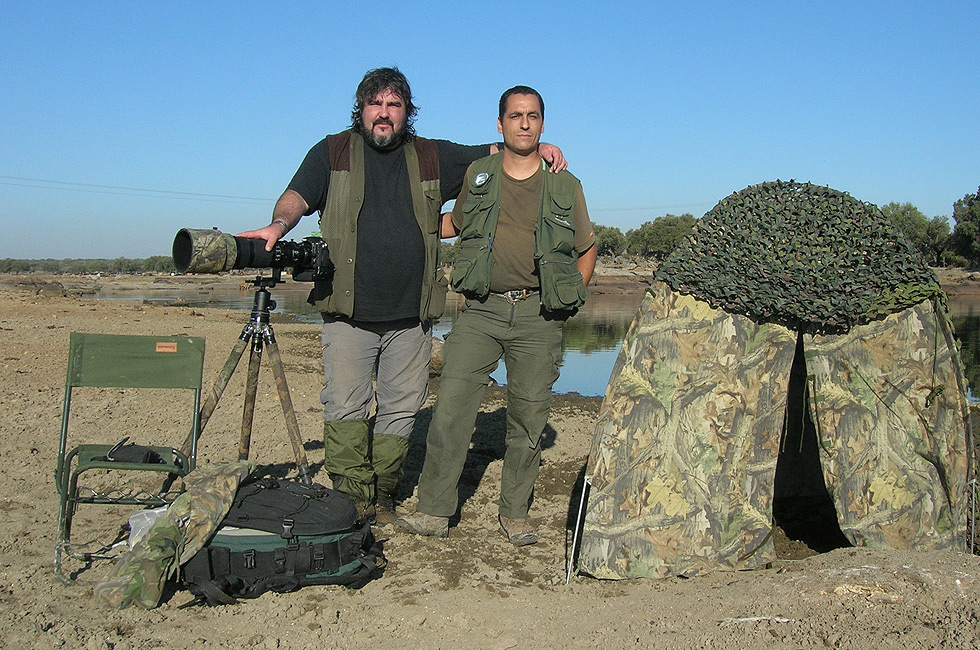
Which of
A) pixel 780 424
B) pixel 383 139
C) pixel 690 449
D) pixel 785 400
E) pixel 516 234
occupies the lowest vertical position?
pixel 690 449

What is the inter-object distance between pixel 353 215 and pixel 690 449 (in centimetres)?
213

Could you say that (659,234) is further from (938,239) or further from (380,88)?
(380,88)

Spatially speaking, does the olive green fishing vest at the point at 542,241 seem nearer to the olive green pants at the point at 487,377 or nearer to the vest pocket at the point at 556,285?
the vest pocket at the point at 556,285

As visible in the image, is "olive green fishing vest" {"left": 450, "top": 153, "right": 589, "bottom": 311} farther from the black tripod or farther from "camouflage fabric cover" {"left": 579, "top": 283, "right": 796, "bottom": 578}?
the black tripod

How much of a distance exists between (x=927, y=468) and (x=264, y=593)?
3.14 m

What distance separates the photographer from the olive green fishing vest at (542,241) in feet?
13.5

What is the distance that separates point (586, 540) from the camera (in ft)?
12.3

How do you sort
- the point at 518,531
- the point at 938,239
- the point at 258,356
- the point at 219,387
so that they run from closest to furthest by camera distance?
the point at 219,387 → the point at 258,356 → the point at 518,531 → the point at 938,239

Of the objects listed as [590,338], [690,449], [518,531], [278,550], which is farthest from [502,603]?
[590,338]

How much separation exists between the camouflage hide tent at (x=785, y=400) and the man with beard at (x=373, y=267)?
1.22m

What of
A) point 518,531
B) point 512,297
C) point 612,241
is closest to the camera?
point 512,297

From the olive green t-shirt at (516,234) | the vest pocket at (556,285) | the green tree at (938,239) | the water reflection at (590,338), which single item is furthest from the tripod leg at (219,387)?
the green tree at (938,239)

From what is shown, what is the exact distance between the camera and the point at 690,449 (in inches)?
150

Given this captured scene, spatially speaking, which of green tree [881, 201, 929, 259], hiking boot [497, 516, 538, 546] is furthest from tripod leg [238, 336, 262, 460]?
green tree [881, 201, 929, 259]
